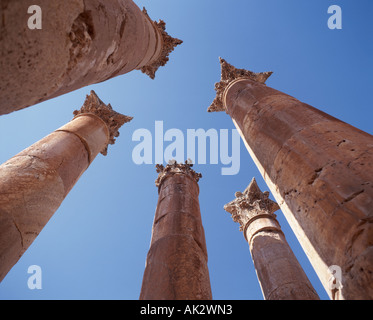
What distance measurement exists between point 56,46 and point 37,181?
4081 mm

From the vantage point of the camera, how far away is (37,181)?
6496 millimetres

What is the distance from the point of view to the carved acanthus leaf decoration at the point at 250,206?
553 inches

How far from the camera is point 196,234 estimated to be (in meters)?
8.31

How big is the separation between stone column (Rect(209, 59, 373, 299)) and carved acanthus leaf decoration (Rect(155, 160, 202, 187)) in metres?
7.03

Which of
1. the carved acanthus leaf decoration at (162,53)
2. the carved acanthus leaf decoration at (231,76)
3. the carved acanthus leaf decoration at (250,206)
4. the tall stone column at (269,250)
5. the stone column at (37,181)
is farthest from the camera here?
the carved acanthus leaf decoration at (250,206)

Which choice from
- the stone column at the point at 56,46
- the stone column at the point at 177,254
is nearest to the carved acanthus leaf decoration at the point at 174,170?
the stone column at the point at 177,254

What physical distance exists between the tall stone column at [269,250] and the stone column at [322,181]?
612 centimetres

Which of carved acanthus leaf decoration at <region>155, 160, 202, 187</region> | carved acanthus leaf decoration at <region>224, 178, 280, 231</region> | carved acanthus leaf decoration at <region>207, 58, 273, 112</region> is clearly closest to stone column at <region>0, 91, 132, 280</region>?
carved acanthus leaf decoration at <region>155, 160, 202, 187</region>

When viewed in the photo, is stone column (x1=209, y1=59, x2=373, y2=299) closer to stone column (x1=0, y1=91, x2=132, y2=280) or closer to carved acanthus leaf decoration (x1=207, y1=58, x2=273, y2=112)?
carved acanthus leaf decoration (x1=207, y1=58, x2=273, y2=112)

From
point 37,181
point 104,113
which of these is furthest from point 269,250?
point 104,113

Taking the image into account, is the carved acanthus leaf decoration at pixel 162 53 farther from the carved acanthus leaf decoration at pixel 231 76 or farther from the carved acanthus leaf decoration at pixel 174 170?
the carved acanthus leaf decoration at pixel 174 170

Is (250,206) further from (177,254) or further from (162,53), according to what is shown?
(162,53)

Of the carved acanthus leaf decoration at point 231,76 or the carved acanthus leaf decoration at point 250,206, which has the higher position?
the carved acanthus leaf decoration at point 231,76

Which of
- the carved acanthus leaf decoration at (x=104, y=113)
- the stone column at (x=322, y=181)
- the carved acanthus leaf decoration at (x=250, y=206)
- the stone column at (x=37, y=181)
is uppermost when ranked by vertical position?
the carved acanthus leaf decoration at (x=104, y=113)
